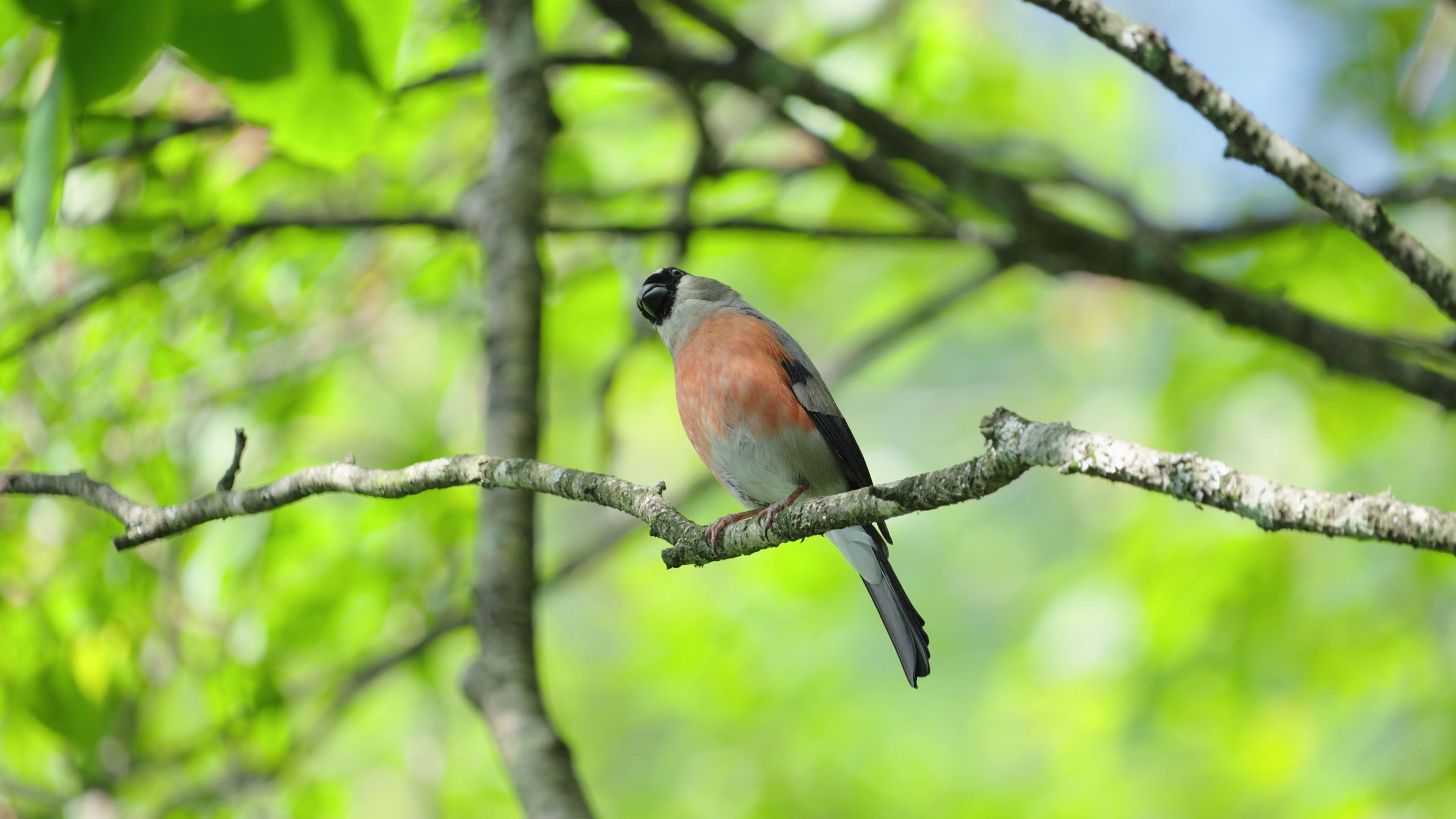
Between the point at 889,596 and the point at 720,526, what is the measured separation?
4.12ft

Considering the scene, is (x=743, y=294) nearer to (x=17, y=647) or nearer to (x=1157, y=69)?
(x=17, y=647)

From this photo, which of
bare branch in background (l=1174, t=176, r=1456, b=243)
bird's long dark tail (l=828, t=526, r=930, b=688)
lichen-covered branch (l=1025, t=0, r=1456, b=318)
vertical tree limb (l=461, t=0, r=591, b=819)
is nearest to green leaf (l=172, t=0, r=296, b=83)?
vertical tree limb (l=461, t=0, r=591, b=819)

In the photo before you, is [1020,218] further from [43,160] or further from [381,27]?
[43,160]

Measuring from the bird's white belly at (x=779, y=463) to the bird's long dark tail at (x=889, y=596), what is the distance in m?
0.23

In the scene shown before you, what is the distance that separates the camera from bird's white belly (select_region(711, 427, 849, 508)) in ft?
14.7

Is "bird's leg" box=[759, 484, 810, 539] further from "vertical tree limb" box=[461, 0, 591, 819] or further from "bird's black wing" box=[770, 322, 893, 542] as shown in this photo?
"vertical tree limb" box=[461, 0, 591, 819]

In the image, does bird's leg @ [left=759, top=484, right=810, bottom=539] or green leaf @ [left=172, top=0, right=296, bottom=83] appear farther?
green leaf @ [left=172, top=0, right=296, bottom=83]

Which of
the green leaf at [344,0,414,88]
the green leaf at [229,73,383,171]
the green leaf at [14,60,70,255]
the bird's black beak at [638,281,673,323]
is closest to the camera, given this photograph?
the green leaf at [14,60,70,255]

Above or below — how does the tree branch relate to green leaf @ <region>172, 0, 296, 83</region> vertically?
above

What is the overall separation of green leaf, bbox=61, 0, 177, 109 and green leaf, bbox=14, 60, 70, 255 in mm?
38

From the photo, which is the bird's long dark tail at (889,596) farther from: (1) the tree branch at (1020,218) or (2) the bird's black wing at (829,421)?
(1) the tree branch at (1020,218)

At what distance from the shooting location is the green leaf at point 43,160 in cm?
248

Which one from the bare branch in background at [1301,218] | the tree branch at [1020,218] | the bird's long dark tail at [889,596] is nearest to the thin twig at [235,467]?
the bird's long dark tail at [889,596]

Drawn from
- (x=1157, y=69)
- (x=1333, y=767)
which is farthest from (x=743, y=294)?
(x=1157, y=69)
